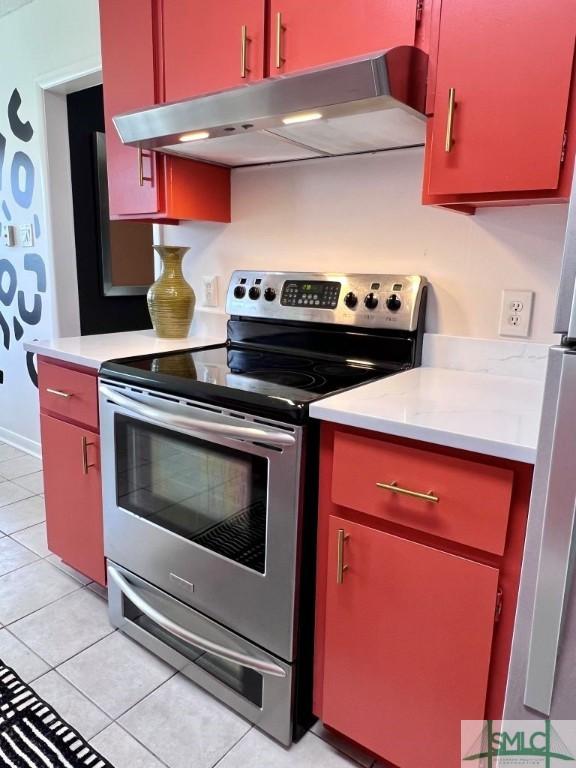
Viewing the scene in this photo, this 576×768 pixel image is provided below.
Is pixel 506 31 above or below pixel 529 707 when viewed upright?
above

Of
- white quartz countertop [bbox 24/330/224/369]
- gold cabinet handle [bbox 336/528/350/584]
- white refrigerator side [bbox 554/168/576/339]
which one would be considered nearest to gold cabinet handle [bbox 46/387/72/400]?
white quartz countertop [bbox 24/330/224/369]

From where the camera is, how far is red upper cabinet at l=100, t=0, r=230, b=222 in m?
1.69

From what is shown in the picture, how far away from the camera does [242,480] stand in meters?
1.31

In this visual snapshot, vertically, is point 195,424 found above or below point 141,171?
below

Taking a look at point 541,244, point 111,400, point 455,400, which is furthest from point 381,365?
point 111,400

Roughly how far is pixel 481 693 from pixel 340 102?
126 cm

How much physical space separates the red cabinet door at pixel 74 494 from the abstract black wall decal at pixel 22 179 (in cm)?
161

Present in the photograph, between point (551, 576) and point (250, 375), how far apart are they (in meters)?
0.90

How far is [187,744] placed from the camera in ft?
4.43

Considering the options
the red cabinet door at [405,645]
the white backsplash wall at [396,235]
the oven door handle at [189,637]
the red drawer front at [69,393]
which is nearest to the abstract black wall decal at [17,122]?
the white backsplash wall at [396,235]

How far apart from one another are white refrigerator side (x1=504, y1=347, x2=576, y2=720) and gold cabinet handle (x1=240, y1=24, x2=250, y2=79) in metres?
1.18

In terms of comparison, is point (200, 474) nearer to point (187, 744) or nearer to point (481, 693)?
point (187, 744)

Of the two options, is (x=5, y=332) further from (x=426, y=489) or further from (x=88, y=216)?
(x=426, y=489)

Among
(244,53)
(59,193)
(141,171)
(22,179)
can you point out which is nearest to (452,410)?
(244,53)
